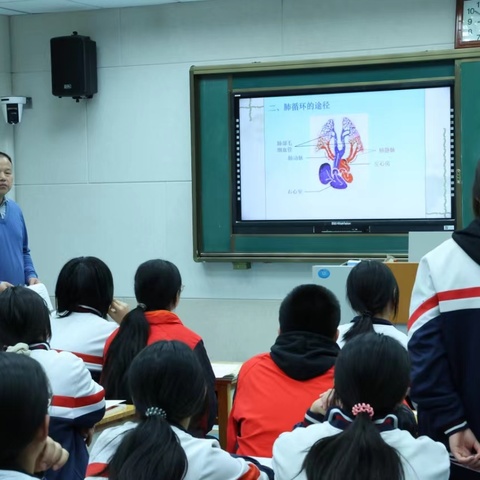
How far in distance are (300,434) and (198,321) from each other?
13.2ft

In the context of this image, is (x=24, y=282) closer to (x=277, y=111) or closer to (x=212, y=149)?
(x=212, y=149)

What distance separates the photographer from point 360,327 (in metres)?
3.00

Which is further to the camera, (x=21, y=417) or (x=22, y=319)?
(x=22, y=319)

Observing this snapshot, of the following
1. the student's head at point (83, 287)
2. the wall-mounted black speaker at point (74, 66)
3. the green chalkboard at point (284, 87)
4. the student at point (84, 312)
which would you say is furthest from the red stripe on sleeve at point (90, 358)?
the wall-mounted black speaker at point (74, 66)

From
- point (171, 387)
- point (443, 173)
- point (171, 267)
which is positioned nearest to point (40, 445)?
point (171, 387)

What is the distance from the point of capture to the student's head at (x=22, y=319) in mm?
2604

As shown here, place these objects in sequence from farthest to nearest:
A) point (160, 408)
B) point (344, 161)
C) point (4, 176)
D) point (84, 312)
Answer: point (344, 161) < point (4, 176) < point (84, 312) < point (160, 408)

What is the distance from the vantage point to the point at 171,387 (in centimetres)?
184

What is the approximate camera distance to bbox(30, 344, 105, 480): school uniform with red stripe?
8.31 ft

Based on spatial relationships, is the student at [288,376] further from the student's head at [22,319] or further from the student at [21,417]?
the student at [21,417]

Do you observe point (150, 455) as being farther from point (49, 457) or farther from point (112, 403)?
point (112, 403)

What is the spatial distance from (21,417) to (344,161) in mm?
4214

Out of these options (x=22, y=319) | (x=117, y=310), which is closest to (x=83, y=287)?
(x=117, y=310)

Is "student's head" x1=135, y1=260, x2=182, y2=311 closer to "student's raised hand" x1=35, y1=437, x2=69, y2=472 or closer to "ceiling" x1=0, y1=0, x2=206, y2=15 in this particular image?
"student's raised hand" x1=35, y1=437, x2=69, y2=472
